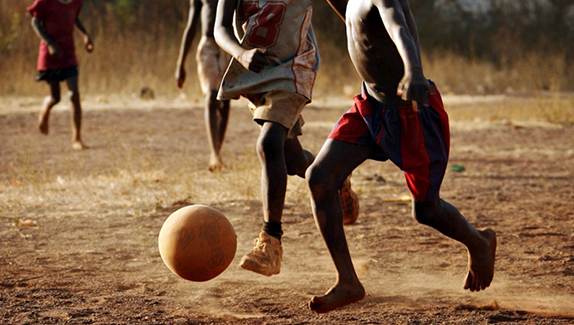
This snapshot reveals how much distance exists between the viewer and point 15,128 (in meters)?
12.2

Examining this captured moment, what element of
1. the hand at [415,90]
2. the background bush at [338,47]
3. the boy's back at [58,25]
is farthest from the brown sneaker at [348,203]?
the background bush at [338,47]

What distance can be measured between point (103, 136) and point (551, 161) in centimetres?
548

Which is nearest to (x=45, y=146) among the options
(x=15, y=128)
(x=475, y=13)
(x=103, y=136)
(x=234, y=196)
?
(x=103, y=136)

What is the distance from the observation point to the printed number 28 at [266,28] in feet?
15.5

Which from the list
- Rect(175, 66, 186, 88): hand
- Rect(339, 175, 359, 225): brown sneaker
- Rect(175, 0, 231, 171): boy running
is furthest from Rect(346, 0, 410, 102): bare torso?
Rect(175, 66, 186, 88): hand

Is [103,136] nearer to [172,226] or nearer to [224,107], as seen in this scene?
[224,107]

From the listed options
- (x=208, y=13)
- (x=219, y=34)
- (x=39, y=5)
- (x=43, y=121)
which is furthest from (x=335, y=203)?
(x=43, y=121)

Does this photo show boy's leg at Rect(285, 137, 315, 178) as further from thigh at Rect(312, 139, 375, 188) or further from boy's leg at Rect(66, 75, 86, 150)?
boy's leg at Rect(66, 75, 86, 150)

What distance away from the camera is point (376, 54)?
3.96m

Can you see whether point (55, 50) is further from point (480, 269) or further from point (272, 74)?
point (480, 269)

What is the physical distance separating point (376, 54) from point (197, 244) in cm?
121

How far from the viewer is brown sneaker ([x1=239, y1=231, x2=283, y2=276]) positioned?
13.4ft

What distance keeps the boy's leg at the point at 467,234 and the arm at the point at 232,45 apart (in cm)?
98

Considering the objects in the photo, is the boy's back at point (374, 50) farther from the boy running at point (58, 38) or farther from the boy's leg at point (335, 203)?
the boy running at point (58, 38)
